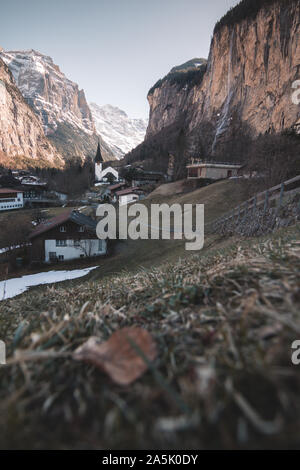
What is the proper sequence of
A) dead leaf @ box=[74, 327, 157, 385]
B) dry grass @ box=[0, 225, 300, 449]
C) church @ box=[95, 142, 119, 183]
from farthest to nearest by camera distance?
church @ box=[95, 142, 119, 183] → dead leaf @ box=[74, 327, 157, 385] → dry grass @ box=[0, 225, 300, 449]

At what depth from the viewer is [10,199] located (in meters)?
63.6

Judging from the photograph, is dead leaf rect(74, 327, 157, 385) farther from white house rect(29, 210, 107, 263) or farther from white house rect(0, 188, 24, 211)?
white house rect(0, 188, 24, 211)

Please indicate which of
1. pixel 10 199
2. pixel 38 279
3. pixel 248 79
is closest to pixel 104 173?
pixel 10 199

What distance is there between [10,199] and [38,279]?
5357 centimetres

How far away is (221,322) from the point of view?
47.8 inches

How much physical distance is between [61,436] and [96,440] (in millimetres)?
118

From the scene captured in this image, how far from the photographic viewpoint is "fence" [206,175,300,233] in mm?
11281

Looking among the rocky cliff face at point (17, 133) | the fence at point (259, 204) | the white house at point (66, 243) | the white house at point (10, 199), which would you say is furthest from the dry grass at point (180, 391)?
the rocky cliff face at point (17, 133)

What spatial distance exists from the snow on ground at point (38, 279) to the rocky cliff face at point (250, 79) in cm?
5447

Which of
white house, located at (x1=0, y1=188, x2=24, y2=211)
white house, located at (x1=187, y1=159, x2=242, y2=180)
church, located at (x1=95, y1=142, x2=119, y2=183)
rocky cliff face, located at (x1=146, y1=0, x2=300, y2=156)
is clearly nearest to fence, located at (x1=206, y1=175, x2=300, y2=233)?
white house, located at (x1=187, y1=159, x2=242, y2=180)

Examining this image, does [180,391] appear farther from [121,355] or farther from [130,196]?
[130,196]

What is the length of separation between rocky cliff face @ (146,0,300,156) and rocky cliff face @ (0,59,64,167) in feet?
390

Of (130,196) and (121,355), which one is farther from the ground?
(130,196)
